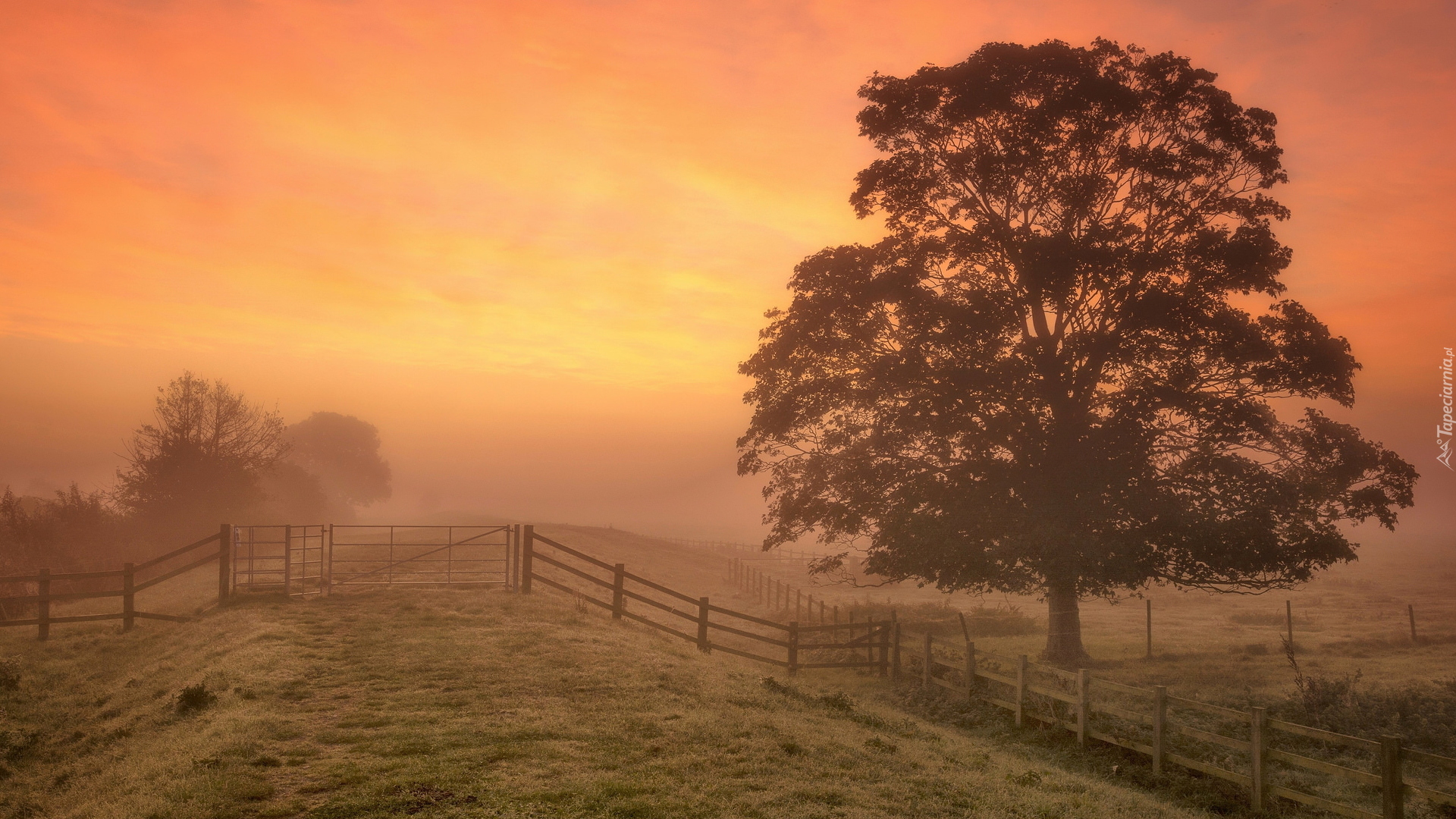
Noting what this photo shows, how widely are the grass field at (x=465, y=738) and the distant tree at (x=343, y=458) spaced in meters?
90.6

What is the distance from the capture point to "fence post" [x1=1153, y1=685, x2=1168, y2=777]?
11156 mm

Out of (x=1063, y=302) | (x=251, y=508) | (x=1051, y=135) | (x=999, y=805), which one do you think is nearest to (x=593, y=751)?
(x=999, y=805)

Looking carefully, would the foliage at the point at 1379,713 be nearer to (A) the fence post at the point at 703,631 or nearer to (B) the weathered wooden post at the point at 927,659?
(B) the weathered wooden post at the point at 927,659

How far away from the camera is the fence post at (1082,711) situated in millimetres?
12492

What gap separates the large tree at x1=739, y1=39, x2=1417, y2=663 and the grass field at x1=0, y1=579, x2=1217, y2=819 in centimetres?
580

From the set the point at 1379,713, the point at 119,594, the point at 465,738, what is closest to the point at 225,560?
the point at 119,594

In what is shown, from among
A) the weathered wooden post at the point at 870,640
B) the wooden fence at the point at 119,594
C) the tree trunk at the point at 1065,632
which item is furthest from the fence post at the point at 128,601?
the tree trunk at the point at 1065,632

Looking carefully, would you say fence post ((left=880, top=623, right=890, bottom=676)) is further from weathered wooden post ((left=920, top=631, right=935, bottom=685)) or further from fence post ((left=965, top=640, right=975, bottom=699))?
fence post ((left=965, top=640, right=975, bottom=699))

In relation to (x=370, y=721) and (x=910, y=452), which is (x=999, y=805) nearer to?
(x=370, y=721)

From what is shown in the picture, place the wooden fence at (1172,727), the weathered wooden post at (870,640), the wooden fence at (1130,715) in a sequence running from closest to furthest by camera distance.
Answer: the wooden fence at (1172,727), the wooden fence at (1130,715), the weathered wooden post at (870,640)

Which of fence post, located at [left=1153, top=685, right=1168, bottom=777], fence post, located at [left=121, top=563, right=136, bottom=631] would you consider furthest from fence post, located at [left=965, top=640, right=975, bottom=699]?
fence post, located at [left=121, top=563, right=136, bottom=631]

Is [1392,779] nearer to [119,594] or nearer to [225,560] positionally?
[225,560]

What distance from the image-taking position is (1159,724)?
11.3 metres

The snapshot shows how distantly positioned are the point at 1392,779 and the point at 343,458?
113 m
